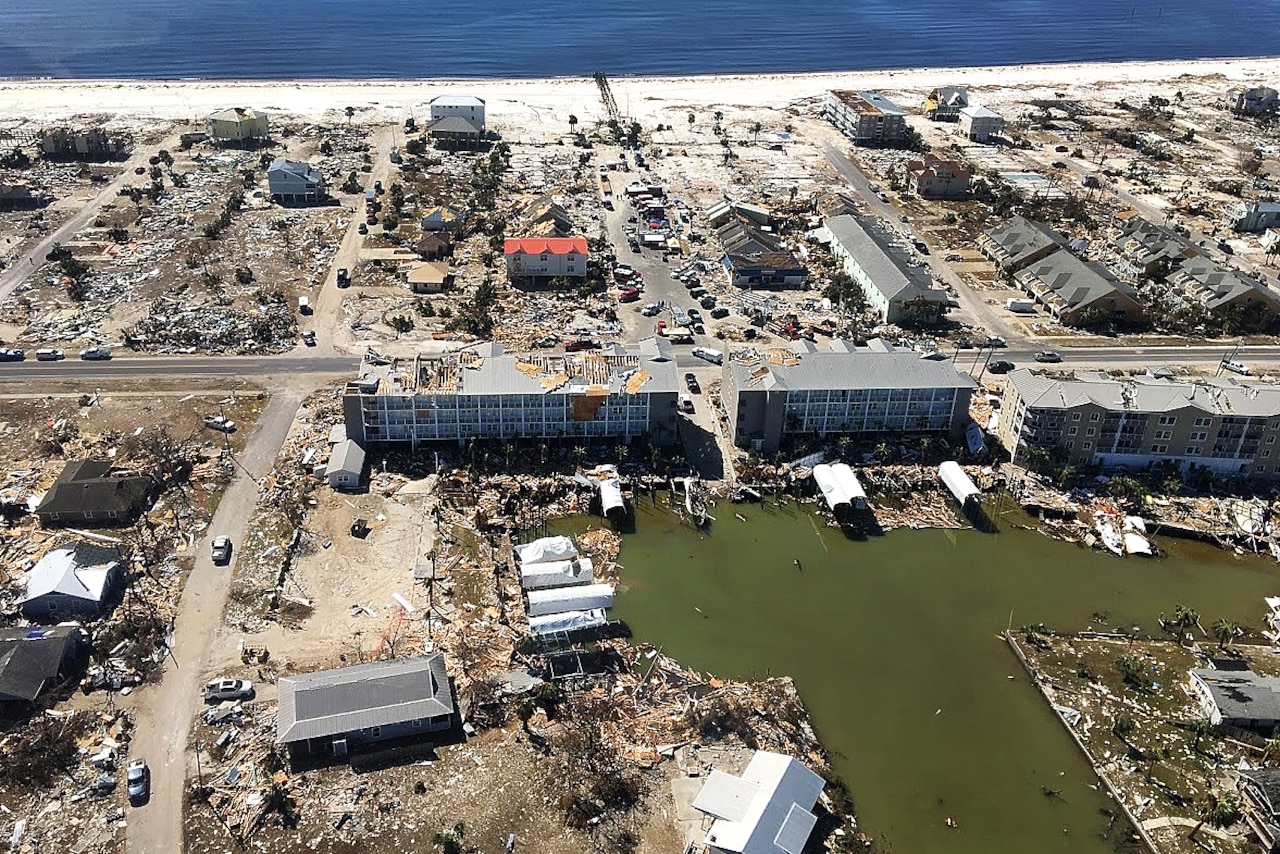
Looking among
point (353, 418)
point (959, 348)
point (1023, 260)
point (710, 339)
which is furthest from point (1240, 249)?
point (353, 418)

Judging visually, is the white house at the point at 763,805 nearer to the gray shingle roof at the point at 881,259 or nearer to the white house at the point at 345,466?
the white house at the point at 345,466

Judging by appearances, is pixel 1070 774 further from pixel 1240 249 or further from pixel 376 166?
pixel 376 166

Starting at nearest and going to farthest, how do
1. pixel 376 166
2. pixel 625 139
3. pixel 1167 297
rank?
pixel 1167 297 < pixel 376 166 < pixel 625 139

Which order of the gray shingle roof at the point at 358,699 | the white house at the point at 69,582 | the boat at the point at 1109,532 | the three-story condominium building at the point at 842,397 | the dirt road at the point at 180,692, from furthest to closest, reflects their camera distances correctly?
the three-story condominium building at the point at 842,397 → the boat at the point at 1109,532 → the white house at the point at 69,582 → the gray shingle roof at the point at 358,699 → the dirt road at the point at 180,692

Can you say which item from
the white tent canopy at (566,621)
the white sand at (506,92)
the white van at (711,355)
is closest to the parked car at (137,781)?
the white tent canopy at (566,621)

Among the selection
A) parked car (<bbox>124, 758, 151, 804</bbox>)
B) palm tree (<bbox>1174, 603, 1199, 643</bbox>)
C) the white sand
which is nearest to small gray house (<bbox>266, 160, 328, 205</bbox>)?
the white sand

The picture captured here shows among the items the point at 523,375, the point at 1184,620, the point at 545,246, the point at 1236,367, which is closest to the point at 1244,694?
the point at 1184,620

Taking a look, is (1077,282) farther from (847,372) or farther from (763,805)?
→ (763,805)
